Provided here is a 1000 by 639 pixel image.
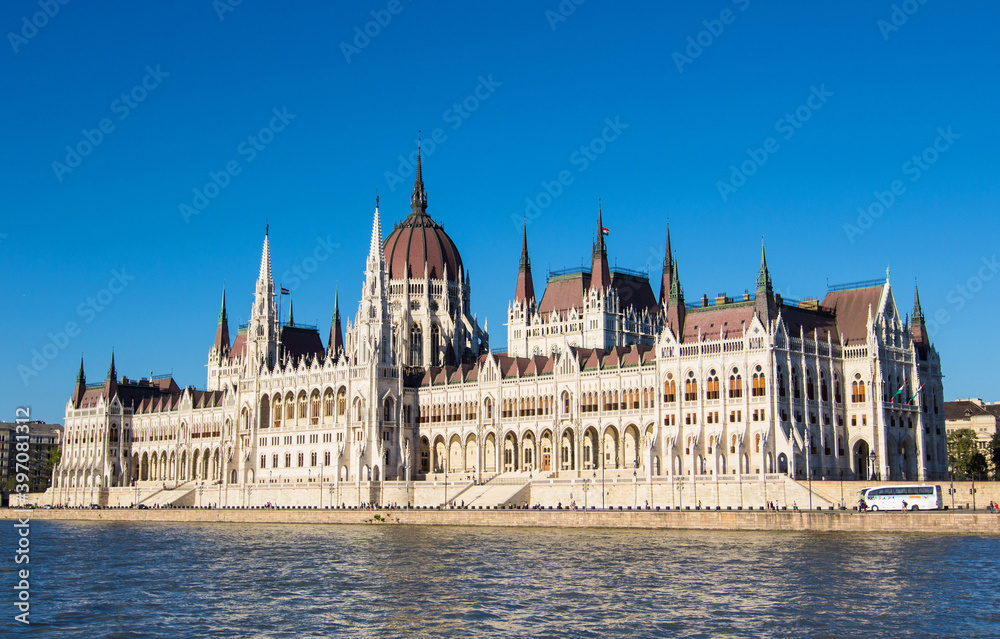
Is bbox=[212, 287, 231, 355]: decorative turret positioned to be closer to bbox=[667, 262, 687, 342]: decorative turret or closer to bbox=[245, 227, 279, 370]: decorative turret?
bbox=[245, 227, 279, 370]: decorative turret

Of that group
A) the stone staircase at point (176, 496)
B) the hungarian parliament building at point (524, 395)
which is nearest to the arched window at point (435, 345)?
the hungarian parliament building at point (524, 395)

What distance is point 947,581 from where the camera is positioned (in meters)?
57.0

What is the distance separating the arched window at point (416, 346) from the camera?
500 feet

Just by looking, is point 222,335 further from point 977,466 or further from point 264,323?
point 977,466

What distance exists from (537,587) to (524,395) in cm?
6927

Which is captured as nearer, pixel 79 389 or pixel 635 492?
pixel 635 492

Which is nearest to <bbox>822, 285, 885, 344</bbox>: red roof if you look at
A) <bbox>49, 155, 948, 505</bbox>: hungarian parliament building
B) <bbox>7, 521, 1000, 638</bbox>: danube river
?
<bbox>49, 155, 948, 505</bbox>: hungarian parliament building

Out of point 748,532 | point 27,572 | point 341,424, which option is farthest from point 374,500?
point 27,572

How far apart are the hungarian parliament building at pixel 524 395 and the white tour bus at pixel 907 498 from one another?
15113mm

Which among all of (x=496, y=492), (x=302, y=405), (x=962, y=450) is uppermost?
(x=302, y=405)

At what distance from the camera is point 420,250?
511ft

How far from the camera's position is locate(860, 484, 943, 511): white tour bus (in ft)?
281

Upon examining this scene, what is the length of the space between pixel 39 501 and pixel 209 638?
142840 mm

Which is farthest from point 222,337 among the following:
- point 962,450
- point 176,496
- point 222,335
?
point 962,450
